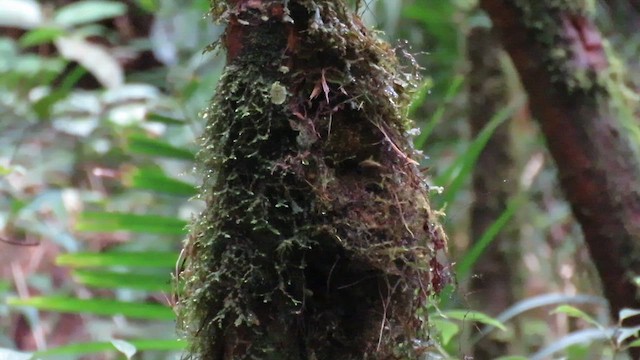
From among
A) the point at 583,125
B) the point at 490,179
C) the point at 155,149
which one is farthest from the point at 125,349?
the point at 490,179

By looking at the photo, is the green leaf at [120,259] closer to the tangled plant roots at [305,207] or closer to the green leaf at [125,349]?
the green leaf at [125,349]

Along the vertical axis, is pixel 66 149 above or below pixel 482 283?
above

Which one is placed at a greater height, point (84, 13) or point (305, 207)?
point (84, 13)

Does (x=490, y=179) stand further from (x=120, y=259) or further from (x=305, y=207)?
(x=305, y=207)

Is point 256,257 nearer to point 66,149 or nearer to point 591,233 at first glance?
point 591,233

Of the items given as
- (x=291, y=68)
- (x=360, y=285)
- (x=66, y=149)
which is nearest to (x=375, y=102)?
(x=291, y=68)

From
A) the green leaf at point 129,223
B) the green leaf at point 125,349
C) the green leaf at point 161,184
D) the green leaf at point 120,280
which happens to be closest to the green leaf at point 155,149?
the green leaf at point 161,184

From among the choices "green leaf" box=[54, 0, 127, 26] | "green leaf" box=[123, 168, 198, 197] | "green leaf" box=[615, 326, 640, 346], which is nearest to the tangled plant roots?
"green leaf" box=[615, 326, 640, 346]
